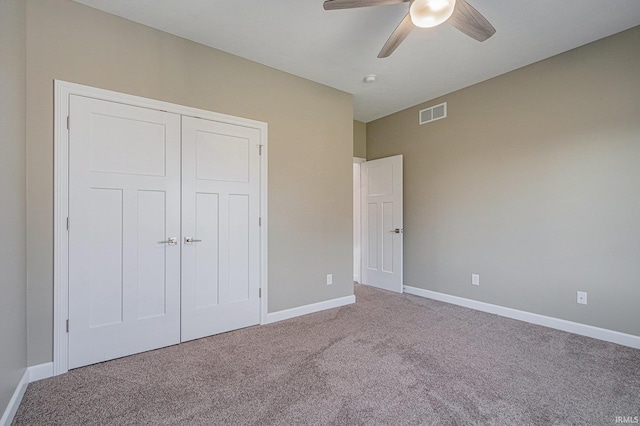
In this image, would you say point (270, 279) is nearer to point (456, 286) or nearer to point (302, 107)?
point (302, 107)

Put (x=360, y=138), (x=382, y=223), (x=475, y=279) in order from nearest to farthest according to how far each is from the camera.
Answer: (x=475, y=279)
(x=382, y=223)
(x=360, y=138)

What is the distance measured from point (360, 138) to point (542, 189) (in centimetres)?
282

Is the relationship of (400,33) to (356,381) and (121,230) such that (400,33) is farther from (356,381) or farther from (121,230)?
(121,230)

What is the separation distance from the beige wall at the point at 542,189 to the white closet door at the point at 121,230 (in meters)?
3.30

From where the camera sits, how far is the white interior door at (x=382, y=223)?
14.8ft

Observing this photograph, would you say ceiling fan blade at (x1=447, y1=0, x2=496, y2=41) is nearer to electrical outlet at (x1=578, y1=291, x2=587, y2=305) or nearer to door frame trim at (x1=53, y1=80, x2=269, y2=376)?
electrical outlet at (x1=578, y1=291, x2=587, y2=305)

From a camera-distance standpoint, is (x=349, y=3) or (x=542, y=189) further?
(x=542, y=189)

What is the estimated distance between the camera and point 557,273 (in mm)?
3045

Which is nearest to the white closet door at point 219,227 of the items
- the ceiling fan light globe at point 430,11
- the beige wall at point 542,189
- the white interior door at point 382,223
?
the ceiling fan light globe at point 430,11

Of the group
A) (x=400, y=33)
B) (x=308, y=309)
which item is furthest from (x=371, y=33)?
(x=308, y=309)

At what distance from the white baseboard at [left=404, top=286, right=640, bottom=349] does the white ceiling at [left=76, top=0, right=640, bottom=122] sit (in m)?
2.70

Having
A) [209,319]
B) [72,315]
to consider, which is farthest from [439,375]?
[72,315]

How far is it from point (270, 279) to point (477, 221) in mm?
2624

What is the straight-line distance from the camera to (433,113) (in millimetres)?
4184
